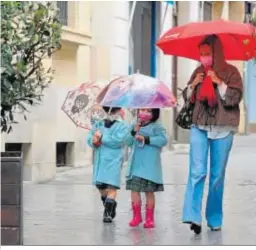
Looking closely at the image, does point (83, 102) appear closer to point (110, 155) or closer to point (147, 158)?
point (110, 155)

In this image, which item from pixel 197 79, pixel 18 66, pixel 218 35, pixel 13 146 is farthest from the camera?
pixel 13 146

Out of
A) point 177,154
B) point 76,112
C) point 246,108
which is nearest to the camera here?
point 76,112

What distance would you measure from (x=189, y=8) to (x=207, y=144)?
53.4 ft

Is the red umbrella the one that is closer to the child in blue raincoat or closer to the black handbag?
the black handbag

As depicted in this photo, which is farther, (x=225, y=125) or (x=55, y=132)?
(x=55, y=132)

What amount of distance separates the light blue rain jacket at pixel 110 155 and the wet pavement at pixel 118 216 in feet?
1.55

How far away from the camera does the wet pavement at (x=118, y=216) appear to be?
A: 8.27 meters

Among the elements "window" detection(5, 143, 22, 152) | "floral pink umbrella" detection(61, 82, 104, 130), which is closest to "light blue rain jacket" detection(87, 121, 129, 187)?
"floral pink umbrella" detection(61, 82, 104, 130)

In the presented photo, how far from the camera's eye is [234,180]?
1427 centimetres

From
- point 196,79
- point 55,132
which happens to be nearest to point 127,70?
point 55,132

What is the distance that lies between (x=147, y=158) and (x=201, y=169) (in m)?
0.80

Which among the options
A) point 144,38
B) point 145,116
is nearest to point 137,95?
point 145,116

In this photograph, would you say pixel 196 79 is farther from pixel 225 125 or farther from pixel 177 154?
pixel 177 154

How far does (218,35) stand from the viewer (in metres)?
8.80
